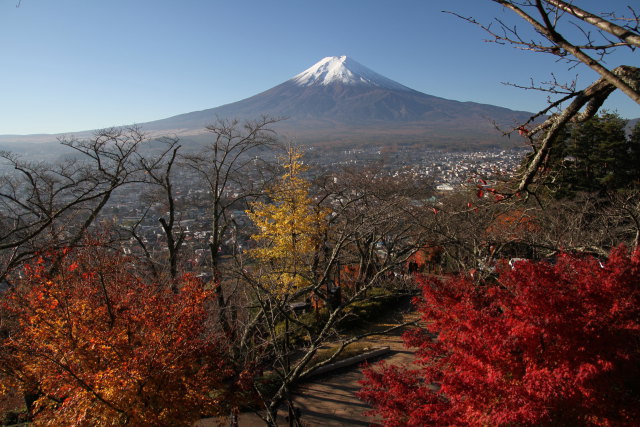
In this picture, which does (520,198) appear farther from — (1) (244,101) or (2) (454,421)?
(1) (244,101)

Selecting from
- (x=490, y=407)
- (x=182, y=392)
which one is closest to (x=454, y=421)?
(x=490, y=407)

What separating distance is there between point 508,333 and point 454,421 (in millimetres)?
1390

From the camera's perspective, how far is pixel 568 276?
4.69 m

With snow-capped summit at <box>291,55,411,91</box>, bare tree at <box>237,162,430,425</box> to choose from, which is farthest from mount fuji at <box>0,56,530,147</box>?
bare tree at <box>237,162,430,425</box>

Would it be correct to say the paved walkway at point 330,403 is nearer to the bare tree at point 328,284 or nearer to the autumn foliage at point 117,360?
the bare tree at point 328,284

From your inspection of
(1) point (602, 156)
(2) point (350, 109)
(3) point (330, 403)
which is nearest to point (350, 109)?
(2) point (350, 109)

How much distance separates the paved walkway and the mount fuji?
98785 millimetres

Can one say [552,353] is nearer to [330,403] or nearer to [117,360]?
[330,403]

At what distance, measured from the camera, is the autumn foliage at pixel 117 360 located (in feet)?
16.4

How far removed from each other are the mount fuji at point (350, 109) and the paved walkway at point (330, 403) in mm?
98785

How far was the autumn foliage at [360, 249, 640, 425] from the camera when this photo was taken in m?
A: 3.72

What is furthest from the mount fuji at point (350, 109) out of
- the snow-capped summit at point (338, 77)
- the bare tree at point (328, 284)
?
the bare tree at point (328, 284)

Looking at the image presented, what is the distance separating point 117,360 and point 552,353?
626 cm

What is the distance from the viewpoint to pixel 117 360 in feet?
18.5
